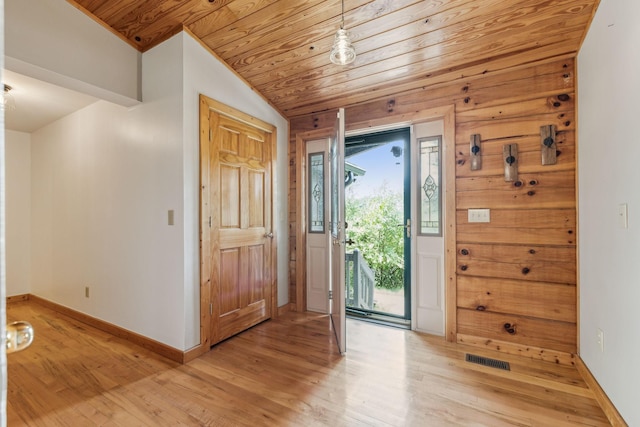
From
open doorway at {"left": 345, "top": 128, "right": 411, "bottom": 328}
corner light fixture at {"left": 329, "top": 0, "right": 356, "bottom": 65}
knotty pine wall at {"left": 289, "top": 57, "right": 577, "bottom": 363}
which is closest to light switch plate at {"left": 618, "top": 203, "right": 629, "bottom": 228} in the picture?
knotty pine wall at {"left": 289, "top": 57, "right": 577, "bottom": 363}

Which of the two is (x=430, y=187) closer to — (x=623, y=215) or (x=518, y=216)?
(x=518, y=216)

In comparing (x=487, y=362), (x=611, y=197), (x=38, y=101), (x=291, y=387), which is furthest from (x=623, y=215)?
(x=38, y=101)

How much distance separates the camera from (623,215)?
60.4 inches

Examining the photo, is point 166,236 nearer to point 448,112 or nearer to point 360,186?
point 360,186

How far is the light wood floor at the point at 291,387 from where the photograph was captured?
1690mm

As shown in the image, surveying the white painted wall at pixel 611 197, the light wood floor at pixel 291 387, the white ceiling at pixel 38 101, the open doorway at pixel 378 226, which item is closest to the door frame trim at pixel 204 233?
the light wood floor at pixel 291 387

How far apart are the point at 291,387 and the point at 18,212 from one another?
4.54 meters

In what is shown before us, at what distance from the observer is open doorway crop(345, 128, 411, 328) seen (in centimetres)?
312

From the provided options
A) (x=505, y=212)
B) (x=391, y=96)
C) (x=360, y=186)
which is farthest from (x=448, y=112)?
(x=360, y=186)

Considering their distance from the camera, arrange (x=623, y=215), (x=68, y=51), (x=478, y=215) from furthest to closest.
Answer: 1. (x=478, y=215)
2. (x=68, y=51)
3. (x=623, y=215)

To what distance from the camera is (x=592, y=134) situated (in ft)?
6.33

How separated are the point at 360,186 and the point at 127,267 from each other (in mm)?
2721

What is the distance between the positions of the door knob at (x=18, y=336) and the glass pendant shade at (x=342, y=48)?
187 cm

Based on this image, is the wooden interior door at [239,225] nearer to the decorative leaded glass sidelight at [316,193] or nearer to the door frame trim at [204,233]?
the door frame trim at [204,233]
